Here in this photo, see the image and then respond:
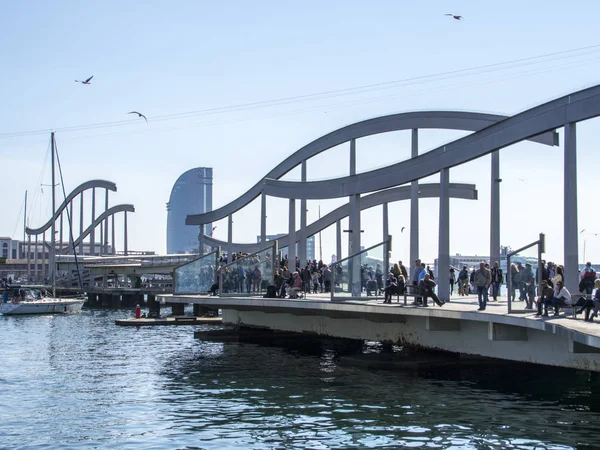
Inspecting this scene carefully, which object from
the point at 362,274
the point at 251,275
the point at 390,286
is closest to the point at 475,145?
the point at 390,286

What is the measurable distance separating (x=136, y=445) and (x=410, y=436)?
5957mm

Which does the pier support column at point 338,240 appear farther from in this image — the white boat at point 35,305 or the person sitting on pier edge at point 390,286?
the white boat at point 35,305

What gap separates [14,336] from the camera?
154ft

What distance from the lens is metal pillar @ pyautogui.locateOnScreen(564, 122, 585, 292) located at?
2234 centimetres

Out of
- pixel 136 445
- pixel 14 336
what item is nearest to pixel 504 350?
pixel 136 445

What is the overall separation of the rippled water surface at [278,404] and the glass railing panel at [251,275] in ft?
11.9

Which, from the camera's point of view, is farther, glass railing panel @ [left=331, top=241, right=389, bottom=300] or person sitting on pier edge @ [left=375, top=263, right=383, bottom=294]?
person sitting on pier edge @ [left=375, top=263, right=383, bottom=294]

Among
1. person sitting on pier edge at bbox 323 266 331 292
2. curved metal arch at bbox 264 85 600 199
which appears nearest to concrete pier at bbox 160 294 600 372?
person sitting on pier edge at bbox 323 266 331 292

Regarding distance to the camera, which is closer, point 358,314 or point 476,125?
point 358,314

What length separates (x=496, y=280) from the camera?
28234 mm

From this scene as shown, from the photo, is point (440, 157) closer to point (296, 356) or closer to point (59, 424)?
point (296, 356)

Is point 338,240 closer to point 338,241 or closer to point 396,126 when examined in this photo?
point 338,241

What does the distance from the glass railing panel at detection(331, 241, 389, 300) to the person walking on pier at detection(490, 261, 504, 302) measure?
374 cm

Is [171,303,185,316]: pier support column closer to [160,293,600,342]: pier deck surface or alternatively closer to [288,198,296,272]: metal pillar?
[288,198,296,272]: metal pillar
